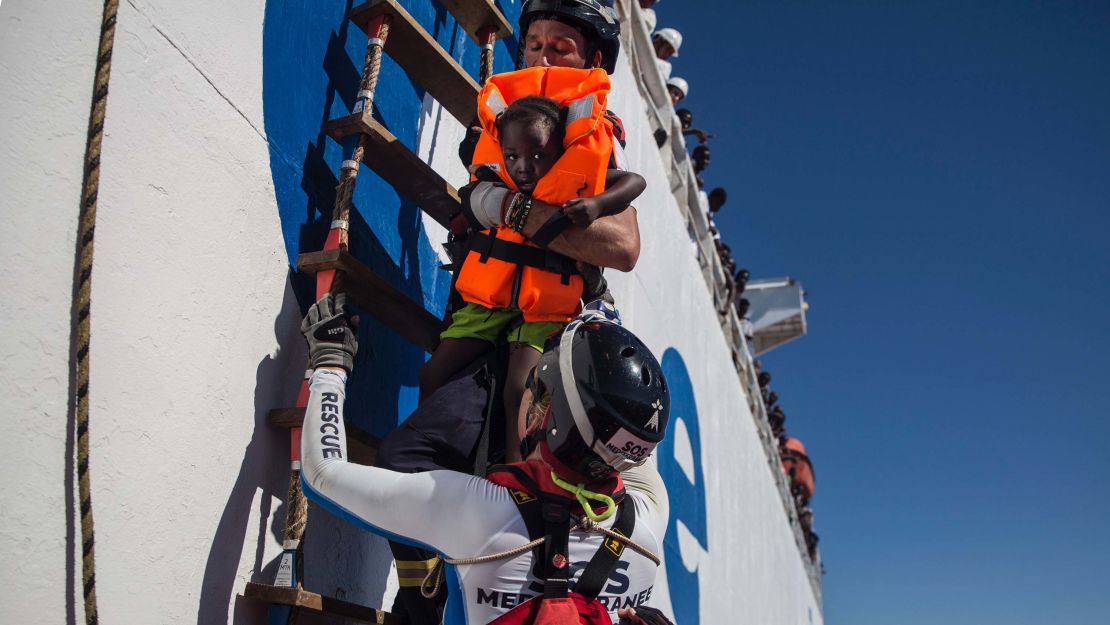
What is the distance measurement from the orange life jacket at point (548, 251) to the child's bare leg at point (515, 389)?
0.35 feet

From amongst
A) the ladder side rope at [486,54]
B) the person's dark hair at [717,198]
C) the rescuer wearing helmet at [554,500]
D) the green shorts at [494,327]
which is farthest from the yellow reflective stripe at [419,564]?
the person's dark hair at [717,198]

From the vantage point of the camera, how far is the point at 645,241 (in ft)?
19.8

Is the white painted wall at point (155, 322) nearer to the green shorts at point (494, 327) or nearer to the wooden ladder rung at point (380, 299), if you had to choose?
the wooden ladder rung at point (380, 299)

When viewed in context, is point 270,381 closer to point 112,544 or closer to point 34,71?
point 112,544

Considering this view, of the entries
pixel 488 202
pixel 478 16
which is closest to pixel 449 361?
pixel 488 202

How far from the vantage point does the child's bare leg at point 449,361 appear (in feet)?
8.77

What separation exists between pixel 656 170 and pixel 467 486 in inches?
200

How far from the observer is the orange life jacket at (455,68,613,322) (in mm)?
2574

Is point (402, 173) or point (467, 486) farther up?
point (402, 173)

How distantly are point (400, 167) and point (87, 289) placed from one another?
1.26m

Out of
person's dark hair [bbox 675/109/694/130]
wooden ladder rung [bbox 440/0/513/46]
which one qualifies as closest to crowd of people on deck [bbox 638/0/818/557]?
person's dark hair [bbox 675/109/694/130]

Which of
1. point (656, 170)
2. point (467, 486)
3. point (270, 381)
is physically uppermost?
point (656, 170)

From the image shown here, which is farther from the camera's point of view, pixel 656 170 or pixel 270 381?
pixel 656 170

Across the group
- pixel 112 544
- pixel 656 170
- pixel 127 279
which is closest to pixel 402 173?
pixel 127 279
